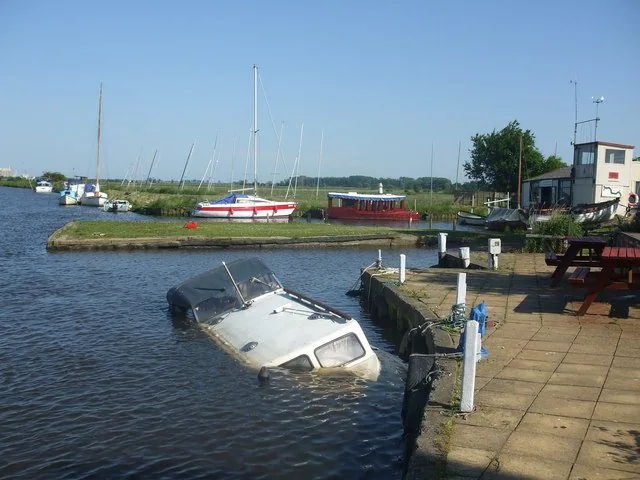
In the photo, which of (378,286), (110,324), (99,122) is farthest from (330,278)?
(99,122)

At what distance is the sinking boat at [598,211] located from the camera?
32812 mm

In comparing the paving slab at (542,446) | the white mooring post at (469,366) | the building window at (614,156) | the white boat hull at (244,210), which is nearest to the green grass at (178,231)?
the building window at (614,156)

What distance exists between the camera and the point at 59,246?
98.9ft

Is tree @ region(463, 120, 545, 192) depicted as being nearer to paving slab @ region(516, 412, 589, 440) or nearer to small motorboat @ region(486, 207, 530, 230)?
small motorboat @ region(486, 207, 530, 230)

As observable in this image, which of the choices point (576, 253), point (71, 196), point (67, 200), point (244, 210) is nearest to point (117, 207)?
point (244, 210)

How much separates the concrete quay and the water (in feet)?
4.58

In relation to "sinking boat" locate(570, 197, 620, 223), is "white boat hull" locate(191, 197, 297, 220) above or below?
below

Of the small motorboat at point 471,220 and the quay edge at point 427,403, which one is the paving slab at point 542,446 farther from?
the small motorboat at point 471,220

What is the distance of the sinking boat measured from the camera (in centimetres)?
3281

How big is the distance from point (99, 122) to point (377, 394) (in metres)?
78.1

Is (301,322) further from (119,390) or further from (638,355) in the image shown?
(638,355)

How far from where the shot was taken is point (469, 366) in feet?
22.6

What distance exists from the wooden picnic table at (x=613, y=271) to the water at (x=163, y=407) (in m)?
3.76

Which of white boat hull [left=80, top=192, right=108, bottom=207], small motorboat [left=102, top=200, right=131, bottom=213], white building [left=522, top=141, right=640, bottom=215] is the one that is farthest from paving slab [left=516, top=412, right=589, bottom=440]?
white boat hull [left=80, top=192, right=108, bottom=207]
